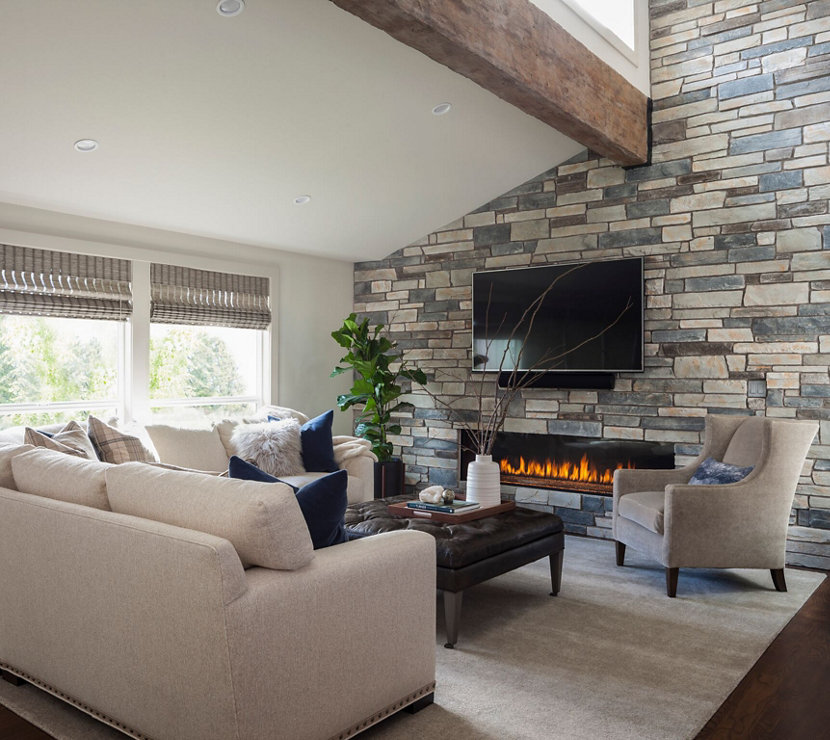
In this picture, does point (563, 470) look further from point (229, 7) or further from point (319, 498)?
point (229, 7)

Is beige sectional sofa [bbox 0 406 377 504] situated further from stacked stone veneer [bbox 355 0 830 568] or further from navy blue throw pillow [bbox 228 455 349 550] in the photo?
navy blue throw pillow [bbox 228 455 349 550]

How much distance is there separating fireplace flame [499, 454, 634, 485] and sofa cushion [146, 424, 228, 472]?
2342mm

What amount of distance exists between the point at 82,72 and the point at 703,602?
4128mm

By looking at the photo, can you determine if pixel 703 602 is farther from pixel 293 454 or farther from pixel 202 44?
pixel 202 44

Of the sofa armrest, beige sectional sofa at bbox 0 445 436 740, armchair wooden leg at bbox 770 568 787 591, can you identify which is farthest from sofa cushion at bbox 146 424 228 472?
armchair wooden leg at bbox 770 568 787 591

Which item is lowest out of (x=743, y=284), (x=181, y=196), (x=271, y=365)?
(x=271, y=365)

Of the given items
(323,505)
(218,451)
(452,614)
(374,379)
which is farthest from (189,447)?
(323,505)

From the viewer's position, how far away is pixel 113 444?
14.6ft

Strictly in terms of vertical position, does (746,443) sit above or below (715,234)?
below

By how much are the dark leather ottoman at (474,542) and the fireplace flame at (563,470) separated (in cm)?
177

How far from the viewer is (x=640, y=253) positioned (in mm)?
5547

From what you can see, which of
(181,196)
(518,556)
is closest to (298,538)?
(518,556)

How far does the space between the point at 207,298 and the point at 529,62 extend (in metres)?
3.19

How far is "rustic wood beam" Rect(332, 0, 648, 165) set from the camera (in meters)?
3.42
